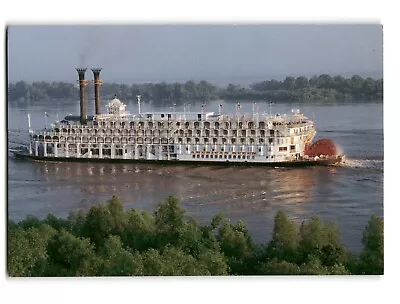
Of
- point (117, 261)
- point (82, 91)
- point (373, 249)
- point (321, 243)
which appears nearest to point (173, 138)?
point (82, 91)

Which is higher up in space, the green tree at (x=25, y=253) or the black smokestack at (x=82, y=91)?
the black smokestack at (x=82, y=91)

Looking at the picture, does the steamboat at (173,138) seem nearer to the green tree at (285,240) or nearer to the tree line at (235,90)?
the tree line at (235,90)

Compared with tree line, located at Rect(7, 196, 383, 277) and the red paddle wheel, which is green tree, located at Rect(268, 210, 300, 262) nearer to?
tree line, located at Rect(7, 196, 383, 277)

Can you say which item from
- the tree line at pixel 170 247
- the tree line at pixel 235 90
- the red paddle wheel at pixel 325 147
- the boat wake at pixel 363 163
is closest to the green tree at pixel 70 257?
the tree line at pixel 170 247

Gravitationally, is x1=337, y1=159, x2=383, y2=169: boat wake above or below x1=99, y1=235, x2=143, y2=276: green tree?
above

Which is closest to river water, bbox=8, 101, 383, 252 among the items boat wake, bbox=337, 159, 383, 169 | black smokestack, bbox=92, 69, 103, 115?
boat wake, bbox=337, 159, 383, 169

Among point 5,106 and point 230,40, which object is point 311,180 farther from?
point 5,106
